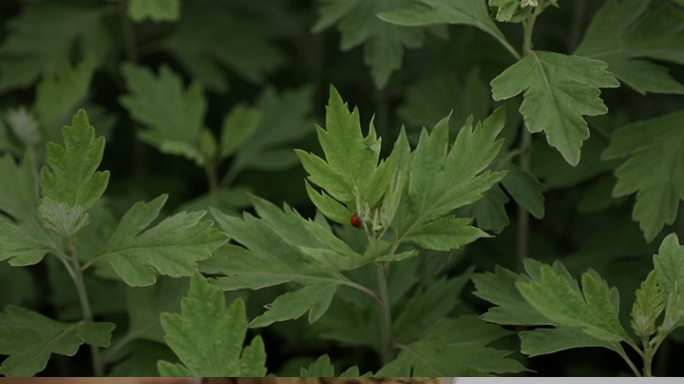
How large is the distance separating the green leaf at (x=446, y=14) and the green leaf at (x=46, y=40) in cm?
78

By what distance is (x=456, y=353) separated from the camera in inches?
30.2

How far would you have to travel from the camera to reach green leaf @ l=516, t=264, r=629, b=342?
62cm

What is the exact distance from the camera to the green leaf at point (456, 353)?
0.74m

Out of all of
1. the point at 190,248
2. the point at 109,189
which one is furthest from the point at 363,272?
the point at 109,189

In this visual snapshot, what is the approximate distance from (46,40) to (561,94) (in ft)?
3.50

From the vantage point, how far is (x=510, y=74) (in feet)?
2.47

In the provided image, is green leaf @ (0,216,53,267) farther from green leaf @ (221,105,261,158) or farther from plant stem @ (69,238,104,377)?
green leaf @ (221,105,261,158)

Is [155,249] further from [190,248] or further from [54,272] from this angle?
[54,272]

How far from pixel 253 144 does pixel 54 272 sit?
0.42m

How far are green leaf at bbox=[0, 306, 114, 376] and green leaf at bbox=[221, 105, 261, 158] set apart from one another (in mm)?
466

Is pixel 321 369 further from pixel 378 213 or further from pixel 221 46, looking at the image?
pixel 221 46

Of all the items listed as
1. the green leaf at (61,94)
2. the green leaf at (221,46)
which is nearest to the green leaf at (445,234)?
the green leaf at (61,94)

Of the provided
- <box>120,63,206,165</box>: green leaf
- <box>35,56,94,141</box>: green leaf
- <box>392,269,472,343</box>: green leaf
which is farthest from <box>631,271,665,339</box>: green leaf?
<box>35,56,94,141</box>: green leaf

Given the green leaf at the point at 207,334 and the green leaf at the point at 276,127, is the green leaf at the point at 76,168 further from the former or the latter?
the green leaf at the point at 276,127
